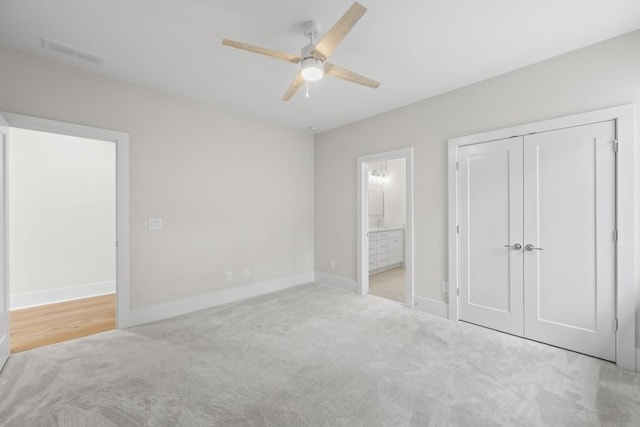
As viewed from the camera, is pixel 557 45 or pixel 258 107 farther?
pixel 258 107

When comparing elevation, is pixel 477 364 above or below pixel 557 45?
below

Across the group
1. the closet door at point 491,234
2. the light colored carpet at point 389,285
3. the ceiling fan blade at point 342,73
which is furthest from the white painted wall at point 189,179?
the closet door at point 491,234

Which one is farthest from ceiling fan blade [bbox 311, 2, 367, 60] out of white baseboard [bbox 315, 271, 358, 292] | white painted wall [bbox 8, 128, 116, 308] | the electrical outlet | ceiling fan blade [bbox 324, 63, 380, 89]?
white painted wall [bbox 8, 128, 116, 308]

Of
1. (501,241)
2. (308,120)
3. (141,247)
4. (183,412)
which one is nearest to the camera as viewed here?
(183,412)

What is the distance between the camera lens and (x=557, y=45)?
254cm

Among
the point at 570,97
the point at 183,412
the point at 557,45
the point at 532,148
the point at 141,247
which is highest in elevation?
the point at 557,45

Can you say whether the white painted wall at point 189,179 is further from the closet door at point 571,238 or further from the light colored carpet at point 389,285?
the closet door at point 571,238

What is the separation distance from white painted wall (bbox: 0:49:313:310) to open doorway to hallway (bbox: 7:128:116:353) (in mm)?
1082

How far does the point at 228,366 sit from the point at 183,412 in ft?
1.86

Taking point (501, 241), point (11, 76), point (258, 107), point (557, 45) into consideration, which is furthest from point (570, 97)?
point (11, 76)

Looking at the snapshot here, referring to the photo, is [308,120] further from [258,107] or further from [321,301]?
[321,301]

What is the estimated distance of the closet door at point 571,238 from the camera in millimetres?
2510

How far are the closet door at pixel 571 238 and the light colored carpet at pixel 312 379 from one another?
0.25 meters

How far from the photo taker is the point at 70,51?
8.54 feet
